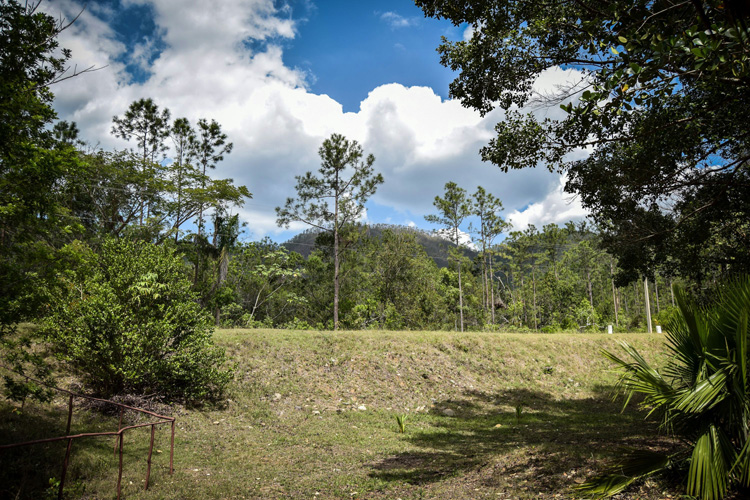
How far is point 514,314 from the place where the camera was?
33.2 m

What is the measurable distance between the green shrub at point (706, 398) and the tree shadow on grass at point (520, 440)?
1.01 metres

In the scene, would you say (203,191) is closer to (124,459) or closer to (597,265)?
(124,459)

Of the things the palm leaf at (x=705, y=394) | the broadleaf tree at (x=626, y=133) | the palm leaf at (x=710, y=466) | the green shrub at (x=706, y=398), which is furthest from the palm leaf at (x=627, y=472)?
the broadleaf tree at (x=626, y=133)

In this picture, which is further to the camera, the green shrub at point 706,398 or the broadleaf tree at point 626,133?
the broadleaf tree at point 626,133

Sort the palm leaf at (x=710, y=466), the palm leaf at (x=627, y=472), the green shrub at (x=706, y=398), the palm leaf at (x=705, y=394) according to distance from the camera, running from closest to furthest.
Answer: the palm leaf at (x=710, y=466), the green shrub at (x=706, y=398), the palm leaf at (x=705, y=394), the palm leaf at (x=627, y=472)

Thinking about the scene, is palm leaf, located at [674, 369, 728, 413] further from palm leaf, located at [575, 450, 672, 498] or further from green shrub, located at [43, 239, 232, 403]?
green shrub, located at [43, 239, 232, 403]

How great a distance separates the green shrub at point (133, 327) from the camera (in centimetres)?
845

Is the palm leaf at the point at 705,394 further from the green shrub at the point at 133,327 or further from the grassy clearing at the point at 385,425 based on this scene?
the green shrub at the point at 133,327

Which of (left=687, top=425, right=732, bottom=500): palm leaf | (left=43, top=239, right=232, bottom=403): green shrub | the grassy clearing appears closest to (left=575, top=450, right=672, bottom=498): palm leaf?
the grassy clearing

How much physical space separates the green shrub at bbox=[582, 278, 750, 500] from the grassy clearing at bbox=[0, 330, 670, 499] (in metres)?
0.33

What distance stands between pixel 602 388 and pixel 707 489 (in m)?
15.2

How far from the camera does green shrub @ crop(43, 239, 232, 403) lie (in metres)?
8.45

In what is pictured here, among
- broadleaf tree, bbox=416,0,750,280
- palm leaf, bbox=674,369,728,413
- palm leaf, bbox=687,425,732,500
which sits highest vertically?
broadleaf tree, bbox=416,0,750,280

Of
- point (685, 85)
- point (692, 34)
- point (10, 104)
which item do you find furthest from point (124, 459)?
point (685, 85)
